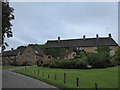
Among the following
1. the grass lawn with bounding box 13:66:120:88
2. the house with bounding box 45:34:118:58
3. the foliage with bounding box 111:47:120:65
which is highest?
the house with bounding box 45:34:118:58

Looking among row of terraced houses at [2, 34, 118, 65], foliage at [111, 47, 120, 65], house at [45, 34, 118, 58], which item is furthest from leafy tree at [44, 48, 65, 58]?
foliage at [111, 47, 120, 65]

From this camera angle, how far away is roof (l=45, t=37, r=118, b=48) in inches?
2586

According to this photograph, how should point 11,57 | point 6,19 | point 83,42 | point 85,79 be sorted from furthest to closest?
point 11,57 → point 83,42 → point 6,19 → point 85,79

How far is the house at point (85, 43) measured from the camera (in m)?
64.9

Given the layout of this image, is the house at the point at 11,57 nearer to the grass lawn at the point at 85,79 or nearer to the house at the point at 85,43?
the house at the point at 85,43

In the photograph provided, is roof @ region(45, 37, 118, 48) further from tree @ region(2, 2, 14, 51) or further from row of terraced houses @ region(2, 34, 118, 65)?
tree @ region(2, 2, 14, 51)

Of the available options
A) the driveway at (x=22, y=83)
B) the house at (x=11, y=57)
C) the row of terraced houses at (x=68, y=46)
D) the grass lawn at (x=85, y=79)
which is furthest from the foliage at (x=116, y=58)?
the house at (x=11, y=57)

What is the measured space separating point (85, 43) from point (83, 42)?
0.99 metres

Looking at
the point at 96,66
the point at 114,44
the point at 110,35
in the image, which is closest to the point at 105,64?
the point at 96,66

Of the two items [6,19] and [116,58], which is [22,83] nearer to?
[6,19]

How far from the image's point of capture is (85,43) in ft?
222

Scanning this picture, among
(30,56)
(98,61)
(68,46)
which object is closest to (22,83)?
(98,61)

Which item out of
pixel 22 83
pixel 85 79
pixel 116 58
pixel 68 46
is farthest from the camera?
pixel 68 46

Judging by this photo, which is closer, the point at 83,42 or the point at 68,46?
the point at 68,46
